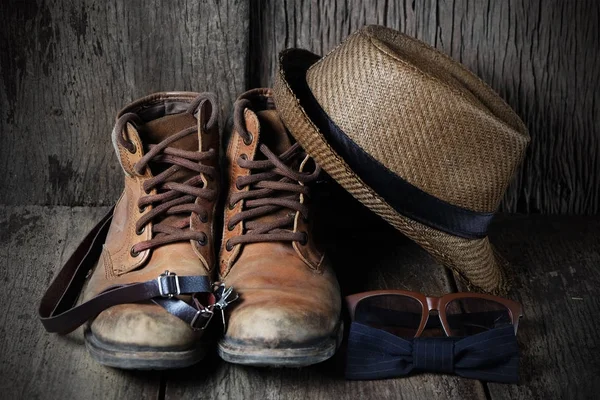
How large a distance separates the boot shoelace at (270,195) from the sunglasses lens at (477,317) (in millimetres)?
273

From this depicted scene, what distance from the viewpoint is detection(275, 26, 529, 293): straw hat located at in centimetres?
112

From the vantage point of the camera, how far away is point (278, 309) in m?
1.05

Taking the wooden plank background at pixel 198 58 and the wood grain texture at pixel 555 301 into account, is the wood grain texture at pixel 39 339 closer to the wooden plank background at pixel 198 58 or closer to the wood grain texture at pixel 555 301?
the wooden plank background at pixel 198 58

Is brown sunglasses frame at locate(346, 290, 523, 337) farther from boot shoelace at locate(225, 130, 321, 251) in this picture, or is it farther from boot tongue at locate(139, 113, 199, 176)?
boot tongue at locate(139, 113, 199, 176)

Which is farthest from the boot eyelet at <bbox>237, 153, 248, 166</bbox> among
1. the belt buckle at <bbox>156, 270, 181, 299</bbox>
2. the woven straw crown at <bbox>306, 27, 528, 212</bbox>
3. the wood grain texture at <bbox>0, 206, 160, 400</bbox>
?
the wood grain texture at <bbox>0, 206, 160, 400</bbox>

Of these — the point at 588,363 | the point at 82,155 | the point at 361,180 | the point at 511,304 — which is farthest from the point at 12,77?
the point at 588,363

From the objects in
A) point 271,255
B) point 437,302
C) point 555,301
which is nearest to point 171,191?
point 271,255

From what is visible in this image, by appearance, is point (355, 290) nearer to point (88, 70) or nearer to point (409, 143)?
point (409, 143)

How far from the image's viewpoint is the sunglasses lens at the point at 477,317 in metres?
1.17

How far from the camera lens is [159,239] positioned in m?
1.15

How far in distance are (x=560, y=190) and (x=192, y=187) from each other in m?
0.83

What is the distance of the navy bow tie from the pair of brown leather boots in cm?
5

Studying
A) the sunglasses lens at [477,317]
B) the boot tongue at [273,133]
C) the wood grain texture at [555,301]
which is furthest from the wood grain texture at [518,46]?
the sunglasses lens at [477,317]

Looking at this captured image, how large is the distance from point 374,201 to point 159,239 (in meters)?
0.34
